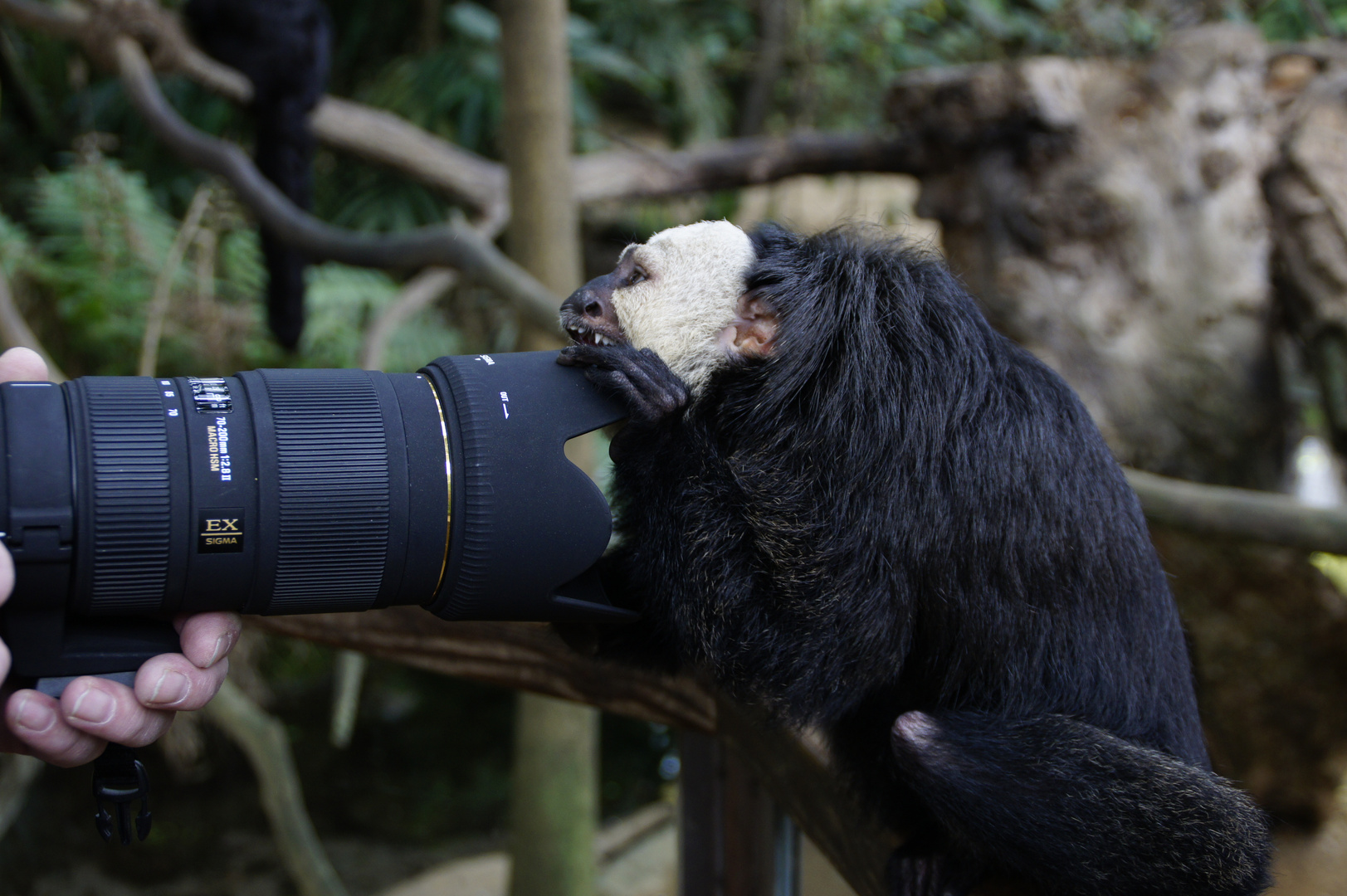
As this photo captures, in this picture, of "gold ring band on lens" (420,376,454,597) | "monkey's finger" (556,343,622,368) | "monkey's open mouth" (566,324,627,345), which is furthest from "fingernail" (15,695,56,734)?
"monkey's open mouth" (566,324,627,345)

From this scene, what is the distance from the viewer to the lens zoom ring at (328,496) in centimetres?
88

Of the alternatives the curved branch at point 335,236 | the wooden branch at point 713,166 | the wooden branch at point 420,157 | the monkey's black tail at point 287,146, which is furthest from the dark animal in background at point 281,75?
the wooden branch at point 713,166

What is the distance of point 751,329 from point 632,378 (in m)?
0.19

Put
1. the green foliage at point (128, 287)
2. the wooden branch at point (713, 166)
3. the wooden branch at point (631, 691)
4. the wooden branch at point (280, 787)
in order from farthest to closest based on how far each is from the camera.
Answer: the wooden branch at point (713, 166) < the green foliage at point (128, 287) < the wooden branch at point (280, 787) < the wooden branch at point (631, 691)

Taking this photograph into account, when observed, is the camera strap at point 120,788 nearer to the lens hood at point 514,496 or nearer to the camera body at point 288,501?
the camera body at point 288,501

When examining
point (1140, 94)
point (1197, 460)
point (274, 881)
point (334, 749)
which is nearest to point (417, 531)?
point (1197, 460)

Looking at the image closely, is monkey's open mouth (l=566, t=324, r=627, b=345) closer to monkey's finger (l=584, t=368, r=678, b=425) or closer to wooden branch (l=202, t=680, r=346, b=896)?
monkey's finger (l=584, t=368, r=678, b=425)

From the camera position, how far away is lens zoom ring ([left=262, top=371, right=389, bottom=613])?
88 centimetres

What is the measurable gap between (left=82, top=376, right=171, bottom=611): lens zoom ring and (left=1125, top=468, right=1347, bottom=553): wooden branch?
4.26ft

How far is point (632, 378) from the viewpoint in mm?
1004

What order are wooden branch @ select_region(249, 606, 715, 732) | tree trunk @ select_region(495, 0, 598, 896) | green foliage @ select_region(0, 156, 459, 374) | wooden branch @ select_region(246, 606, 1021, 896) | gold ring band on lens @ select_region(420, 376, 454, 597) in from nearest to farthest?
gold ring band on lens @ select_region(420, 376, 454, 597) < wooden branch @ select_region(246, 606, 1021, 896) < wooden branch @ select_region(249, 606, 715, 732) < tree trunk @ select_region(495, 0, 598, 896) < green foliage @ select_region(0, 156, 459, 374)

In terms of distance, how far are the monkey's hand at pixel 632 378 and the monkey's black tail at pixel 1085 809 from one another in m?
0.41

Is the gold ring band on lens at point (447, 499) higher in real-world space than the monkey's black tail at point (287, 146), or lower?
lower

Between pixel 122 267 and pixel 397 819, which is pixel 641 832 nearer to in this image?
pixel 397 819
